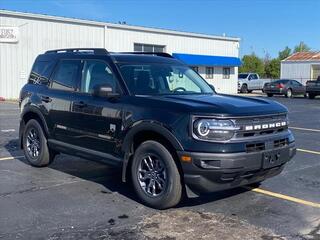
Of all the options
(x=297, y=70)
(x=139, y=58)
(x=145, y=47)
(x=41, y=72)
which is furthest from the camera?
(x=297, y=70)

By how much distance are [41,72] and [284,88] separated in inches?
1287

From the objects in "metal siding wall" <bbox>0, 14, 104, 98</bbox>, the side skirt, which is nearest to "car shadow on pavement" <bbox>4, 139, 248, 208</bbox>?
the side skirt

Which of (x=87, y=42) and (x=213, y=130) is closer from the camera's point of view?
(x=213, y=130)

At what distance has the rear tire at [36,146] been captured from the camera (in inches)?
309

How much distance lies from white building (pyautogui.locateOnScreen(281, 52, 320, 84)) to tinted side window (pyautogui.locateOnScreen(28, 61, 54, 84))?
5245 cm

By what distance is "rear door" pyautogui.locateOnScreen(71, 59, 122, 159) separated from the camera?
20.5 feet

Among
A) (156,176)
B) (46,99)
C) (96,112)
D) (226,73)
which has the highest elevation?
(226,73)

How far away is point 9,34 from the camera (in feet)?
93.6

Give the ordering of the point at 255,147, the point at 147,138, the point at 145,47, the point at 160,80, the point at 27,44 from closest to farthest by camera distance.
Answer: the point at 255,147, the point at 147,138, the point at 160,80, the point at 27,44, the point at 145,47

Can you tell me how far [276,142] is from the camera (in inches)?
227

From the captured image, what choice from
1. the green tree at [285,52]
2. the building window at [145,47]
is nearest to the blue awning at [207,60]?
the building window at [145,47]

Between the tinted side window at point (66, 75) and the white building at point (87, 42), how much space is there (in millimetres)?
22410

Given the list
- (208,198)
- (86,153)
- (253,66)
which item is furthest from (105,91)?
(253,66)

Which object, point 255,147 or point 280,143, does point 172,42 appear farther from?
point 255,147
